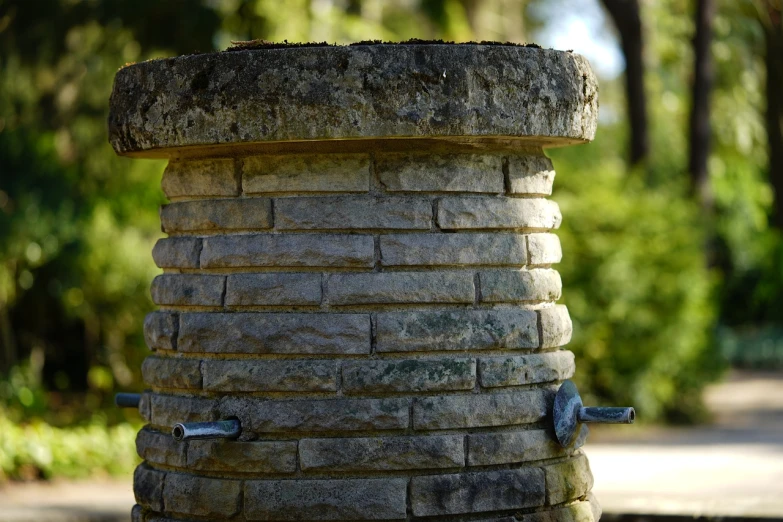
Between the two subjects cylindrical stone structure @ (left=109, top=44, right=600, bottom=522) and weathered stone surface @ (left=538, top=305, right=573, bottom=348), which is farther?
weathered stone surface @ (left=538, top=305, right=573, bottom=348)

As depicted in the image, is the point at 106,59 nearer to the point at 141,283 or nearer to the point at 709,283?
the point at 141,283

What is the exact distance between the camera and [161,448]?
4031mm

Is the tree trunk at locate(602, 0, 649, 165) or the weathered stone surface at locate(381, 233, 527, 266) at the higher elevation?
the tree trunk at locate(602, 0, 649, 165)

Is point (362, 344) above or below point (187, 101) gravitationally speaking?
below

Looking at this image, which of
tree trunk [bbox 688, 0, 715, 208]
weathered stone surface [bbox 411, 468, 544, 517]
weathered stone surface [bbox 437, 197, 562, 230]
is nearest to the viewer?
weathered stone surface [bbox 411, 468, 544, 517]

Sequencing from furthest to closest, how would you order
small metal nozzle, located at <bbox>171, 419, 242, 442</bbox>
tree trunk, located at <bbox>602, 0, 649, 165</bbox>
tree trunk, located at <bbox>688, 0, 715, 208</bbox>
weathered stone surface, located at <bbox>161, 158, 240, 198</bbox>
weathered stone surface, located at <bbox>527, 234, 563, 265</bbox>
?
tree trunk, located at <bbox>688, 0, 715, 208</bbox>, tree trunk, located at <bbox>602, 0, 649, 165</bbox>, weathered stone surface, located at <bbox>527, 234, 563, 265</bbox>, weathered stone surface, located at <bbox>161, 158, 240, 198</bbox>, small metal nozzle, located at <bbox>171, 419, 242, 442</bbox>

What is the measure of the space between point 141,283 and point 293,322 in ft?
24.3

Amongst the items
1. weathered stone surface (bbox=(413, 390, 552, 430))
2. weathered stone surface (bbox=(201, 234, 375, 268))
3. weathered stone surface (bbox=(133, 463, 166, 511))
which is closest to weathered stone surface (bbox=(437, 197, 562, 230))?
weathered stone surface (bbox=(201, 234, 375, 268))

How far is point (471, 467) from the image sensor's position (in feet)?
12.4

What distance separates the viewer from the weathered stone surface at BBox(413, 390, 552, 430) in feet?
12.2

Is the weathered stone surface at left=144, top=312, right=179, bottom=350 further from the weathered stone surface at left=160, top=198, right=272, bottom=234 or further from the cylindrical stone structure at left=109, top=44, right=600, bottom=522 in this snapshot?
the weathered stone surface at left=160, top=198, right=272, bottom=234

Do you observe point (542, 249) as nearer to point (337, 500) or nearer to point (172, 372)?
point (337, 500)

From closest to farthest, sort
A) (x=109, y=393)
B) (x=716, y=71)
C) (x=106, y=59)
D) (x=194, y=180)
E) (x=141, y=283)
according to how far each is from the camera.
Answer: (x=194, y=180) < (x=141, y=283) < (x=109, y=393) < (x=106, y=59) < (x=716, y=71)

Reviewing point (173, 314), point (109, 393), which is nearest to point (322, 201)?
point (173, 314)
